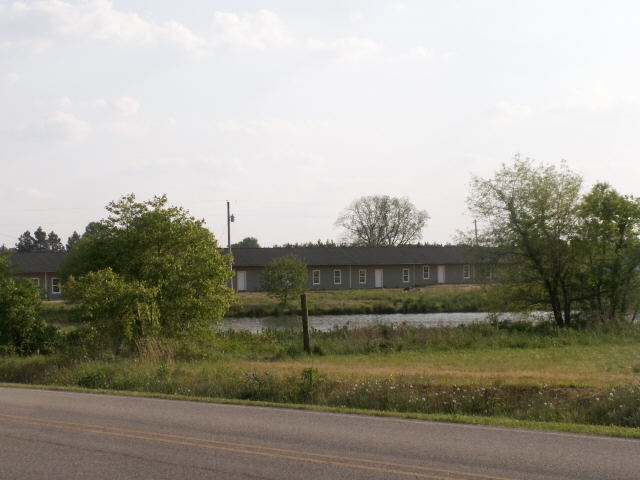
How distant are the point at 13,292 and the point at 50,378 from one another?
8517 millimetres

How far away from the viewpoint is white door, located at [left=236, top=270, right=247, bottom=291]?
63200mm

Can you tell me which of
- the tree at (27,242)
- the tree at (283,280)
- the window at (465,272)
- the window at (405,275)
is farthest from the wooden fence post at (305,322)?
the tree at (27,242)

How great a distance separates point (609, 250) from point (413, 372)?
17398 mm

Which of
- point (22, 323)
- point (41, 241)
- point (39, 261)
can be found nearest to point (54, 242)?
point (41, 241)

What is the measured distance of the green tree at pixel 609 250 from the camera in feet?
102

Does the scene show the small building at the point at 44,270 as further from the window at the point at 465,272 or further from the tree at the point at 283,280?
the window at the point at 465,272

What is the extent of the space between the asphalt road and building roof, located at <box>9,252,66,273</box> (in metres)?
50.3

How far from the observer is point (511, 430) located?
10.7 metres

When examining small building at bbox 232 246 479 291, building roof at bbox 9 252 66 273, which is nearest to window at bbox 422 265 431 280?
small building at bbox 232 246 479 291

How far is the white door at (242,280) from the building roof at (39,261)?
14.4 metres

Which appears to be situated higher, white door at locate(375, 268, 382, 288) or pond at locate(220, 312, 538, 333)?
white door at locate(375, 268, 382, 288)

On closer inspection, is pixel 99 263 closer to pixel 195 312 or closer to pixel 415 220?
pixel 195 312

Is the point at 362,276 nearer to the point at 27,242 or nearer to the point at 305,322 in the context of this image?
the point at 305,322

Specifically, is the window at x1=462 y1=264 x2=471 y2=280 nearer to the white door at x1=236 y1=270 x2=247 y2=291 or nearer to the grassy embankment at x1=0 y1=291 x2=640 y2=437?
the white door at x1=236 y1=270 x2=247 y2=291
